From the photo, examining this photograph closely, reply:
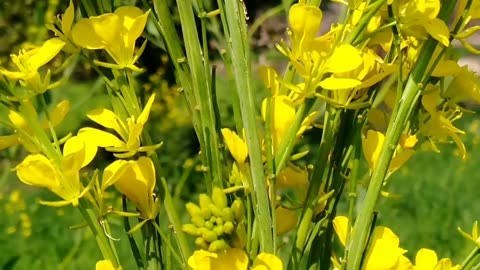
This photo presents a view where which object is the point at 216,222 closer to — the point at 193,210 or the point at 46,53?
the point at 193,210

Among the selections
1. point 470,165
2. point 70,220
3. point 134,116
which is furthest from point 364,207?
point 470,165

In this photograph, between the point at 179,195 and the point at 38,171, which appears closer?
the point at 38,171

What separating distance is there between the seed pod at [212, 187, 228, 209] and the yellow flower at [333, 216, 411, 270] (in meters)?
0.09

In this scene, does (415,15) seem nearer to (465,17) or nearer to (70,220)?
(465,17)

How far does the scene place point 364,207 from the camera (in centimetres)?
58

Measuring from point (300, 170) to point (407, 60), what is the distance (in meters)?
0.11

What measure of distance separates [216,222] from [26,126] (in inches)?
5.6

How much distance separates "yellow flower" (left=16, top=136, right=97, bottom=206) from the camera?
1.82 ft

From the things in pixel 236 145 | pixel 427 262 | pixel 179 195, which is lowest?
pixel 179 195

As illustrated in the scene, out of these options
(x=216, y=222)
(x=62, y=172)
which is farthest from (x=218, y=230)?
(x=62, y=172)

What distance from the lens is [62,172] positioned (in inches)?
22.2

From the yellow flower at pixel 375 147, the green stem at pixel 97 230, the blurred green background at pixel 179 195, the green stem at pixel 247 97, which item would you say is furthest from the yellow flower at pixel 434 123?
the blurred green background at pixel 179 195

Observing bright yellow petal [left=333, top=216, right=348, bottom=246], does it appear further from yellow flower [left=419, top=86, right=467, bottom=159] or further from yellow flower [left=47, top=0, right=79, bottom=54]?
yellow flower [left=47, top=0, right=79, bottom=54]

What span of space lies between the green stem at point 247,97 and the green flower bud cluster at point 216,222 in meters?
0.02
